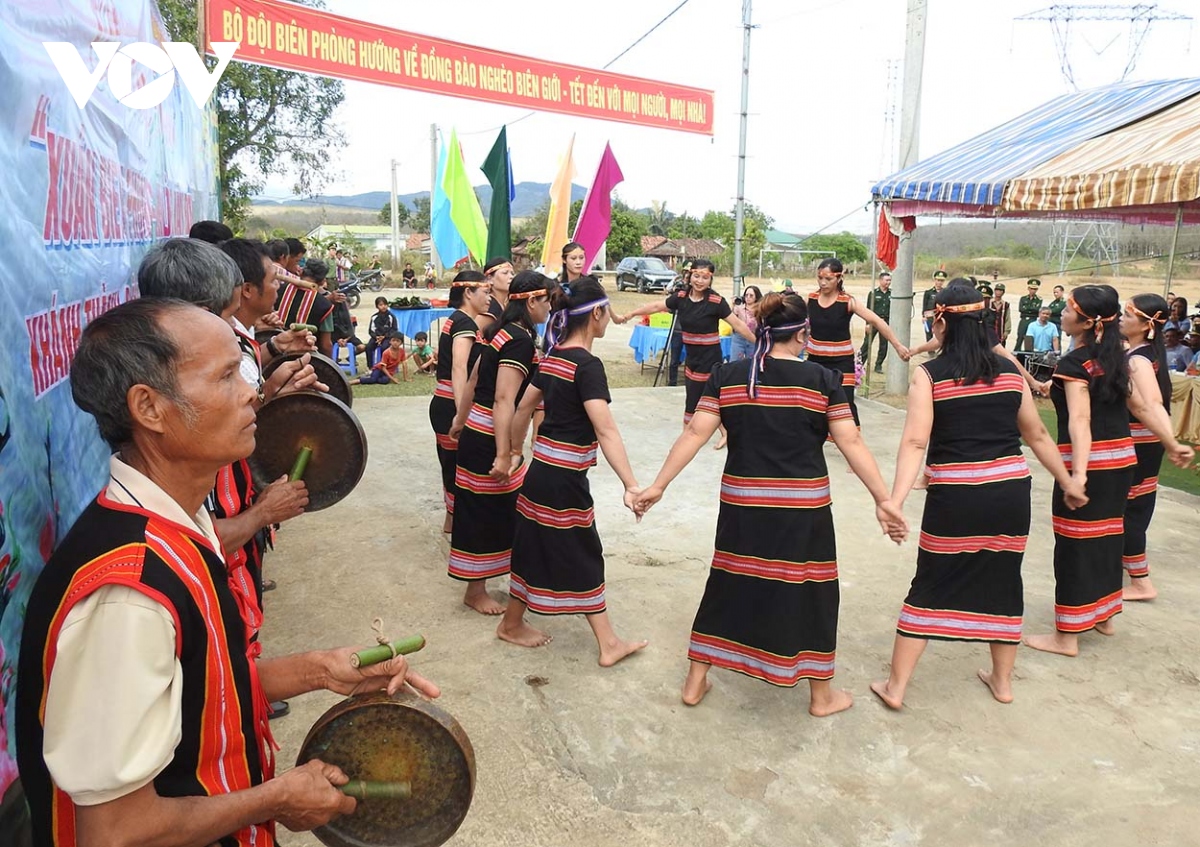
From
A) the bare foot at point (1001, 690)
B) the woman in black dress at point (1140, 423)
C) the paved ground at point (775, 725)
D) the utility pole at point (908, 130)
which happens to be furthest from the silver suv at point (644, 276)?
the bare foot at point (1001, 690)

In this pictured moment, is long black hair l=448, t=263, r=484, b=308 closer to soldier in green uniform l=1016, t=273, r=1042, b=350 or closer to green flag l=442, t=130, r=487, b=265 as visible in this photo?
green flag l=442, t=130, r=487, b=265

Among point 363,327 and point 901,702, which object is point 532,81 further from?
point 901,702

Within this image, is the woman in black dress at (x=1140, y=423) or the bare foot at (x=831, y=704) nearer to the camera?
the bare foot at (x=831, y=704)

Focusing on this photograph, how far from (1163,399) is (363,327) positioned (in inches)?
715

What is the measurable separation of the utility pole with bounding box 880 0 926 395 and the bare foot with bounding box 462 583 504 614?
316 inches

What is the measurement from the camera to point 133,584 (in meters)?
1.18

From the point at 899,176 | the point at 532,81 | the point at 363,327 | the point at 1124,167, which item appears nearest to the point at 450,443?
the point at 1124,167

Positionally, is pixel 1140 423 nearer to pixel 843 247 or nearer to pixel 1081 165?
pixel 1081 165

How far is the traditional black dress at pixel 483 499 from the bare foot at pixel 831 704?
5.89 ft

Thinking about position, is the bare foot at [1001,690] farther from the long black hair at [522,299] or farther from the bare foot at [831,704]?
the long black hair at [522,299]

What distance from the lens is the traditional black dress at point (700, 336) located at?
26.6 feet

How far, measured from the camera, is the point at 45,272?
207 cm

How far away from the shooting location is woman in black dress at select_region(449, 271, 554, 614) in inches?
171

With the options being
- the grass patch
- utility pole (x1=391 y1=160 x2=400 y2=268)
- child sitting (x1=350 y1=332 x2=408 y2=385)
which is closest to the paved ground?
the grass patch
